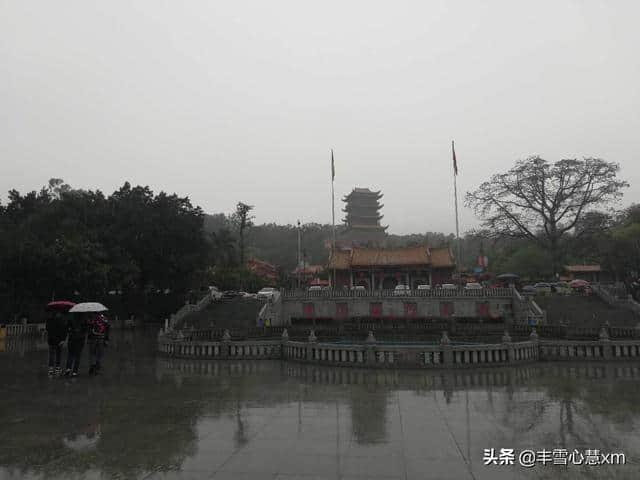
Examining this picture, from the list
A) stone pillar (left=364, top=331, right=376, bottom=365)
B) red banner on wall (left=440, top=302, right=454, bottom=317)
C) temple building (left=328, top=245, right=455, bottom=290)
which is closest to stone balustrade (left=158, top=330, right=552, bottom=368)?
stone pillar (left=364, top=331, right=376, bottom=365)

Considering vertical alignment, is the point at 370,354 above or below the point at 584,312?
below

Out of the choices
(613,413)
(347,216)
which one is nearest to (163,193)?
(613,413)

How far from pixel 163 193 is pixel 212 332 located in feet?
75.9

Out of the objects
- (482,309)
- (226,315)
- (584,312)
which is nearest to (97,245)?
(226,315)

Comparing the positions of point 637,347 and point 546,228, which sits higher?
point 546,228

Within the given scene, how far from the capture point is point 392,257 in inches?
1956

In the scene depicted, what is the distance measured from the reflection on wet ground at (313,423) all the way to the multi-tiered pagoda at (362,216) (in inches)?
2998

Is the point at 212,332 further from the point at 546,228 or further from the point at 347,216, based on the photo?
the point at 347,216

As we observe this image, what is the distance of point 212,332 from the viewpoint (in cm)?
2164

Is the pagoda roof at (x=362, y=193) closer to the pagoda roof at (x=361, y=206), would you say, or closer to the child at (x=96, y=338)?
the pagoda roof at (x=361, y=206)

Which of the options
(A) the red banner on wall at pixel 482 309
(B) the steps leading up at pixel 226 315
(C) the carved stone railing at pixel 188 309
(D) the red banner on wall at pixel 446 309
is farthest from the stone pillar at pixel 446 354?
(A) the red banner on wall at pixel 482 309

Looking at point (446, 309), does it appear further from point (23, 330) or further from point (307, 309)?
point (23, 330)

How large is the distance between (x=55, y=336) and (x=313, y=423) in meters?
8.40

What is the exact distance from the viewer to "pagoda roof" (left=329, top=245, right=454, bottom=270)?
159 feet
